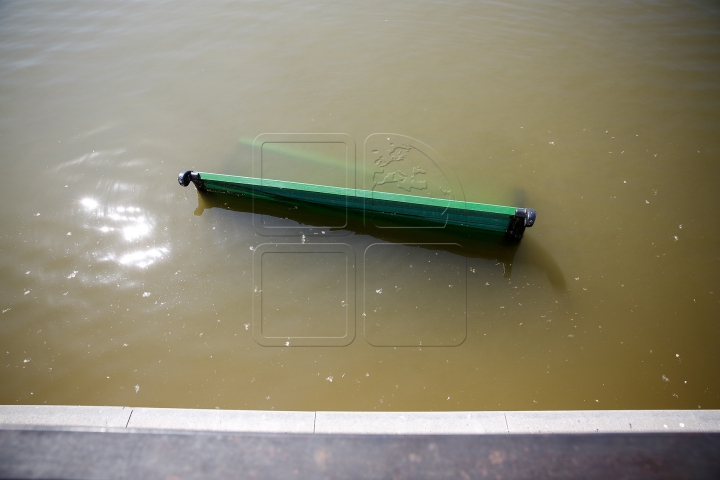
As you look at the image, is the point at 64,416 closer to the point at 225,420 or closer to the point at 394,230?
the point at 225,420

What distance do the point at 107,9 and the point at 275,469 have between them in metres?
6.16

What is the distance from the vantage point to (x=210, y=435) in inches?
41.0

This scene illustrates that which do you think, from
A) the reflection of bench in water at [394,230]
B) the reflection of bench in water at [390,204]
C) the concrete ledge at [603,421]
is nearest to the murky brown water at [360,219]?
the reflection of bench in water at [394,230]

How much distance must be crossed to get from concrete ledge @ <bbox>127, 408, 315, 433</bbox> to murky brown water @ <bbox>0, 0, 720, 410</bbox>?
1.25 ft

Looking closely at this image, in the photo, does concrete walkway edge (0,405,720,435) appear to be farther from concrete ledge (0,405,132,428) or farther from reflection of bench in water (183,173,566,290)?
reflection of bench in water (183,173,566,290)

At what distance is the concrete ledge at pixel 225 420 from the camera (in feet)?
6.38

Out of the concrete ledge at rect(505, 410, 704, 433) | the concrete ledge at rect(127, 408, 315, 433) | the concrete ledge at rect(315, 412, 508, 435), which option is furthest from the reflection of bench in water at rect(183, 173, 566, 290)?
the concrete ledge at rect(127, 408, 315, 433)

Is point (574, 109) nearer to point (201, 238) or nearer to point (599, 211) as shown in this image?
point (599, 211)

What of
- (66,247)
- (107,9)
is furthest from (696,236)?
(107,9)

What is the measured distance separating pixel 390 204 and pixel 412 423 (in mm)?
1474

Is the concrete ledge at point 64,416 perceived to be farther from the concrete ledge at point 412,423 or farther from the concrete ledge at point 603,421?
the concrete ledge at point 603,421

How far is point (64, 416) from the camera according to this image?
204 cm

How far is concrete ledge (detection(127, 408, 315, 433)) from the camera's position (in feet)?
6.38

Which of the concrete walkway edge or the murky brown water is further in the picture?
the murky brown water
